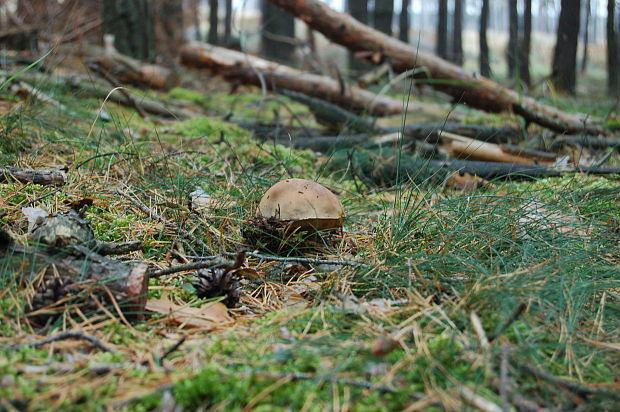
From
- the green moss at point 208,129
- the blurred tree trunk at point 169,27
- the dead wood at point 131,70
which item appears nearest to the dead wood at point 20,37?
the dead wood at point 131,70

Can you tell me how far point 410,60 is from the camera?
5.59m

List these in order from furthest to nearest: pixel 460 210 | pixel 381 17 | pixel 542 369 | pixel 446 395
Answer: pixel 381 17 < pixel 460 210 < pixel 542 369 < pixel 446 395

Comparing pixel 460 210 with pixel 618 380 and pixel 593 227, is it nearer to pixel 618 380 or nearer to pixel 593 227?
pixel 593 227

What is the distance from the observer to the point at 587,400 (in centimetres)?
107

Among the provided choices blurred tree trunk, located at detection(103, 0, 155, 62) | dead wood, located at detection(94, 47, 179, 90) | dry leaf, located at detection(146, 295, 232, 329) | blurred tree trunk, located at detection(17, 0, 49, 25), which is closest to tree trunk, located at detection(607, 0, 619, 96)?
dead wood, located at detection(94, 47, 179, 90)

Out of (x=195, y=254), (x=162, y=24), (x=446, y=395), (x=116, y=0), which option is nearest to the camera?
(x=446, y=395)

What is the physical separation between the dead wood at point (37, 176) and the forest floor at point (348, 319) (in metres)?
0.05

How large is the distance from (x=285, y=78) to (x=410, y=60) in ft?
5.15

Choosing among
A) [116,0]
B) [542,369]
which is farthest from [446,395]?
[116,0]

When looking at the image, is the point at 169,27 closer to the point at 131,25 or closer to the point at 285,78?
the point at 131,25

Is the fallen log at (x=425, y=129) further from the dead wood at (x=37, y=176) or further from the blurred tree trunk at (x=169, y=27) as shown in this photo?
the blurred tree trunk at (x=169, y=27)

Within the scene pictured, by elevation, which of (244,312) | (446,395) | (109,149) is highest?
(109,149)

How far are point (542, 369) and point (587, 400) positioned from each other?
0.11m

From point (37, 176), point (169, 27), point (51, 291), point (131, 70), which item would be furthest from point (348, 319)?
point (169, 27)
